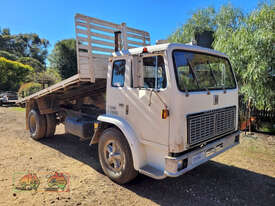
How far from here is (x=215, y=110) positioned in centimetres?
332

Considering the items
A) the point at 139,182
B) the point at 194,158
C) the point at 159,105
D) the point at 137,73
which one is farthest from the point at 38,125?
the point at 194,158

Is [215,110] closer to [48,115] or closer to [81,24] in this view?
[81,24]

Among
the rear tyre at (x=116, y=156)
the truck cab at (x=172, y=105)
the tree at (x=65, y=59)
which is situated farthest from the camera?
the tree at (x=65, y=59)

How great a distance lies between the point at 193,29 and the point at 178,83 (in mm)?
10097

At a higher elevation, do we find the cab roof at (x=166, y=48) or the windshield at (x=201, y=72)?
the cab roof at (x=166, y=48)

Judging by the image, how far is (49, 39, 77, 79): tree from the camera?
22875 mm

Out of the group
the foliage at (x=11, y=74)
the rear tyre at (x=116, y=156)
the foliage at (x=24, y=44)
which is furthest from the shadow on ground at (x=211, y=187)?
the foliage at (x=24, y=44)

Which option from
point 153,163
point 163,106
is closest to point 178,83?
point 163,106

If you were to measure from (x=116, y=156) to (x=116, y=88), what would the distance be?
123 cm

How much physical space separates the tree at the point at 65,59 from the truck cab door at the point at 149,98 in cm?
2119

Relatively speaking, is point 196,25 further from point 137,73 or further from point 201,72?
point 137,73

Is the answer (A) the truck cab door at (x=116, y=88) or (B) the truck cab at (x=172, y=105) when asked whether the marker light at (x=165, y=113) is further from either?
(A) the truck cab door at (x=116, y=88)

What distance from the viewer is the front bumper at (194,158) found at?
105 inches

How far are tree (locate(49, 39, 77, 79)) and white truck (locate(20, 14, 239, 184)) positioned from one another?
19.9 metres
